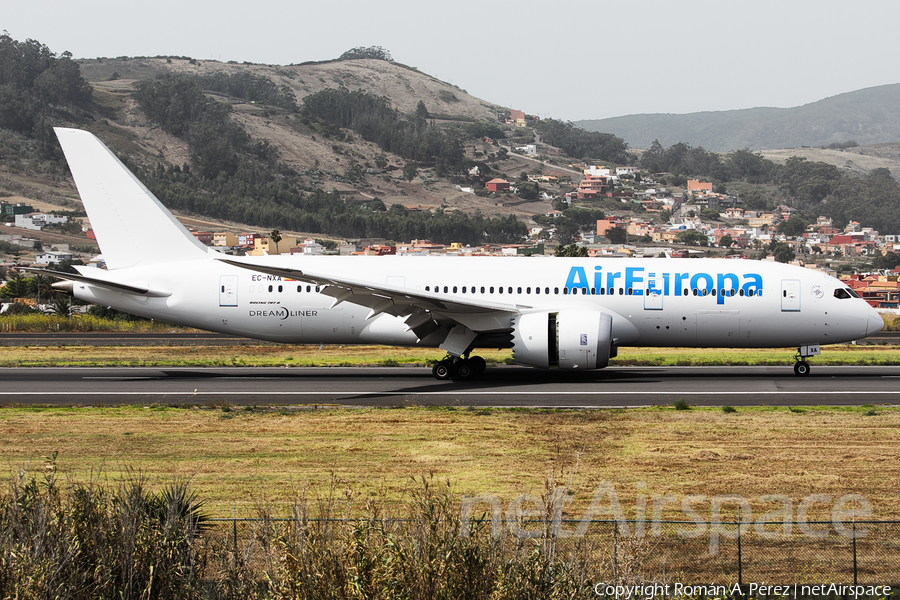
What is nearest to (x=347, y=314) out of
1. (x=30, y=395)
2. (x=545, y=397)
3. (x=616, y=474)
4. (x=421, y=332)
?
(x=421, y=332)

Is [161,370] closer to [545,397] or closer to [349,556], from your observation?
[545,397]

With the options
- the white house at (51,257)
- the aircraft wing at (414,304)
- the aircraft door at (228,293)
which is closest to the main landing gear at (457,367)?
the aircraft wing at (414,304)

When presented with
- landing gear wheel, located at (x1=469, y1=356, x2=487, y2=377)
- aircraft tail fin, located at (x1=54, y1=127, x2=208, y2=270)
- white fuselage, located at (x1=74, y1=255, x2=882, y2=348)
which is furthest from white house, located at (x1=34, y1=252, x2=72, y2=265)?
landing gear wheel, located at (x1=469, y1=356, x2=487, y2=377)

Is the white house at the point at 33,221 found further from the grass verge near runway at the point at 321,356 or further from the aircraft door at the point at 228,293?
the aircraft door at the point at 228,293

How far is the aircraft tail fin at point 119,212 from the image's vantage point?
31594 millimetres

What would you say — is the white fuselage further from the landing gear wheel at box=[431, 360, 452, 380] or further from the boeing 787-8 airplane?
the landing gear wheel at box=[431, 360, 452, 380]

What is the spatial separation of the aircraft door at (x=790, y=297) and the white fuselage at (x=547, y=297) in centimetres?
3

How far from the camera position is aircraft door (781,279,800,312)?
29.5 m

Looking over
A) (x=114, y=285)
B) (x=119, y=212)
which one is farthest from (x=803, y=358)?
(x=119, y=212)

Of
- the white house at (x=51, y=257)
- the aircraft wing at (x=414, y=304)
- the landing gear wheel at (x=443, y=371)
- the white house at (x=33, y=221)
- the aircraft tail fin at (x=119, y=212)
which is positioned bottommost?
the landing gear wheel at (x=443, y=371)

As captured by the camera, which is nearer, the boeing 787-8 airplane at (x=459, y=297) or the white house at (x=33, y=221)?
the boeing 787-8 airplane at (x=459, y=297)

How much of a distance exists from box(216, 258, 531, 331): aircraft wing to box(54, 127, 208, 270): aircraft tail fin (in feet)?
16.9

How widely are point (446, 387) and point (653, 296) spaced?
803cm

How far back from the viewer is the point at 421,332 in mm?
29312
